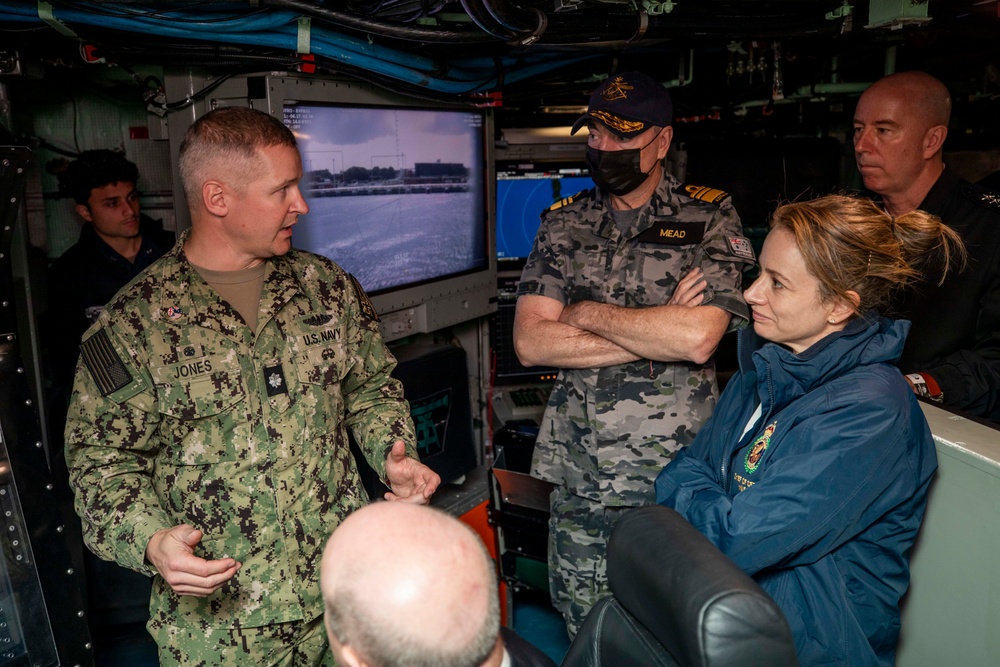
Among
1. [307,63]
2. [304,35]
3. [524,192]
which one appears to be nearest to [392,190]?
[307,63]

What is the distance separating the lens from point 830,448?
1.45 meters

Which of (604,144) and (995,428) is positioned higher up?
(604,144)

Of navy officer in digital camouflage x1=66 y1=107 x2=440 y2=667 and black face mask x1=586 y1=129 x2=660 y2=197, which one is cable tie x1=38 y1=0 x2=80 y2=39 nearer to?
navy officer in digital camouflage x1=66 y1=107 x2=440 y2=667

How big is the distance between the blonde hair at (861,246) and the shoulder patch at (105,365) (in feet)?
4.66

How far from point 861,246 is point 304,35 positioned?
5.34 ft

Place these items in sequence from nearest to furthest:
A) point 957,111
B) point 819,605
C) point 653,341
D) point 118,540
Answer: point 819,605, point 118,540, point 653,341, point 957,111

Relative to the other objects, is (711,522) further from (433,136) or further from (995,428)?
(433,136)

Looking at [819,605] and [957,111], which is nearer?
[819,605]

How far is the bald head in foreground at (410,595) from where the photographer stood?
0.96 meters

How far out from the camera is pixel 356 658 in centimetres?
101

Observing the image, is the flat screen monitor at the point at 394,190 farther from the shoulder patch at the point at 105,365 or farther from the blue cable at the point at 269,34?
the shoulder patch at the point at 105,365

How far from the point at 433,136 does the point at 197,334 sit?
64.1 inches

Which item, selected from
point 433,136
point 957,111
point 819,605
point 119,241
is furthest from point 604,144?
point 957,111

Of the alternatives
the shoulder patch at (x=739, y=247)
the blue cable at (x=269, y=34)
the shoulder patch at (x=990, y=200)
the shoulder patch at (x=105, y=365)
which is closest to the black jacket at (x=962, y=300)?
the shoulder patch at (x=990, y=200)
